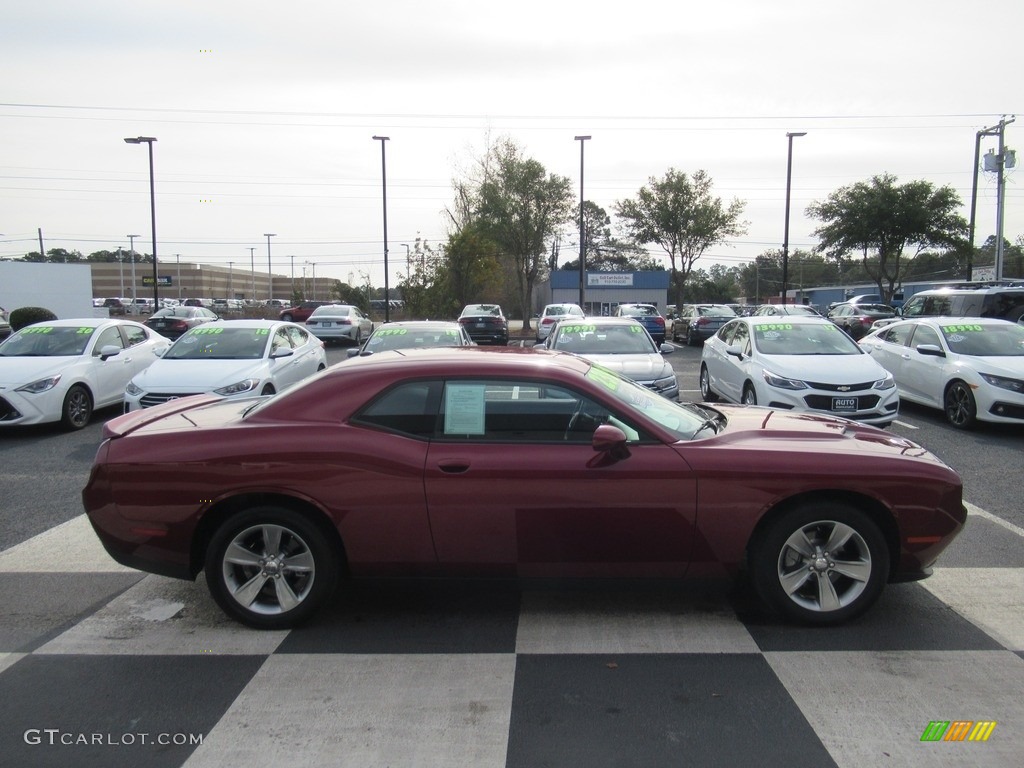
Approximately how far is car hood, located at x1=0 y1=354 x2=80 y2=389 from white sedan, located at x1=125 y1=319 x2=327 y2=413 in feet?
4.44

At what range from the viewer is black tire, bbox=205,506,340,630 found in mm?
4176

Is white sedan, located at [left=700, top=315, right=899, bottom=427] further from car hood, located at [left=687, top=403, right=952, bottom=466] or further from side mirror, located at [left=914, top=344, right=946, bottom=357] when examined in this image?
car hood, located at [left=687, top=403, right=952, bottom=466]

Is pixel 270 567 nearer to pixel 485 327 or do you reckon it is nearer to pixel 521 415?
pixel 521 415

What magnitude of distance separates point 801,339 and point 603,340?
2756mm

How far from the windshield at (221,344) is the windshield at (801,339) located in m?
6.96

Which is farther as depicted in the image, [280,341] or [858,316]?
[858,316]

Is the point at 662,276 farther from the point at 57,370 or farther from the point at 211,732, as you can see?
the point at 211,732

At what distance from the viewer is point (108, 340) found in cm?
1190

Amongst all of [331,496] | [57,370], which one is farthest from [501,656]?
[57,370]

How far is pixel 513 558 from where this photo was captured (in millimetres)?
4160

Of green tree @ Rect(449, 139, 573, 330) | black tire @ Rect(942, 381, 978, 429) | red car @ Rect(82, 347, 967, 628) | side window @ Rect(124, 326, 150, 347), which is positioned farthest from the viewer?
green tree @ Rect(449, 139, 573, 330)

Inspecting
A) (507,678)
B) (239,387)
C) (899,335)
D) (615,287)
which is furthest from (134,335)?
(615,287)

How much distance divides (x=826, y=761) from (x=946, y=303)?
14826 millimetres

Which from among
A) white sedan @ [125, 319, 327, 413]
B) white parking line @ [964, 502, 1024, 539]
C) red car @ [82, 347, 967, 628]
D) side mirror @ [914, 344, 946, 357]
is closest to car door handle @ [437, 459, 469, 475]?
red car @ [82, 347, 967, 628]
